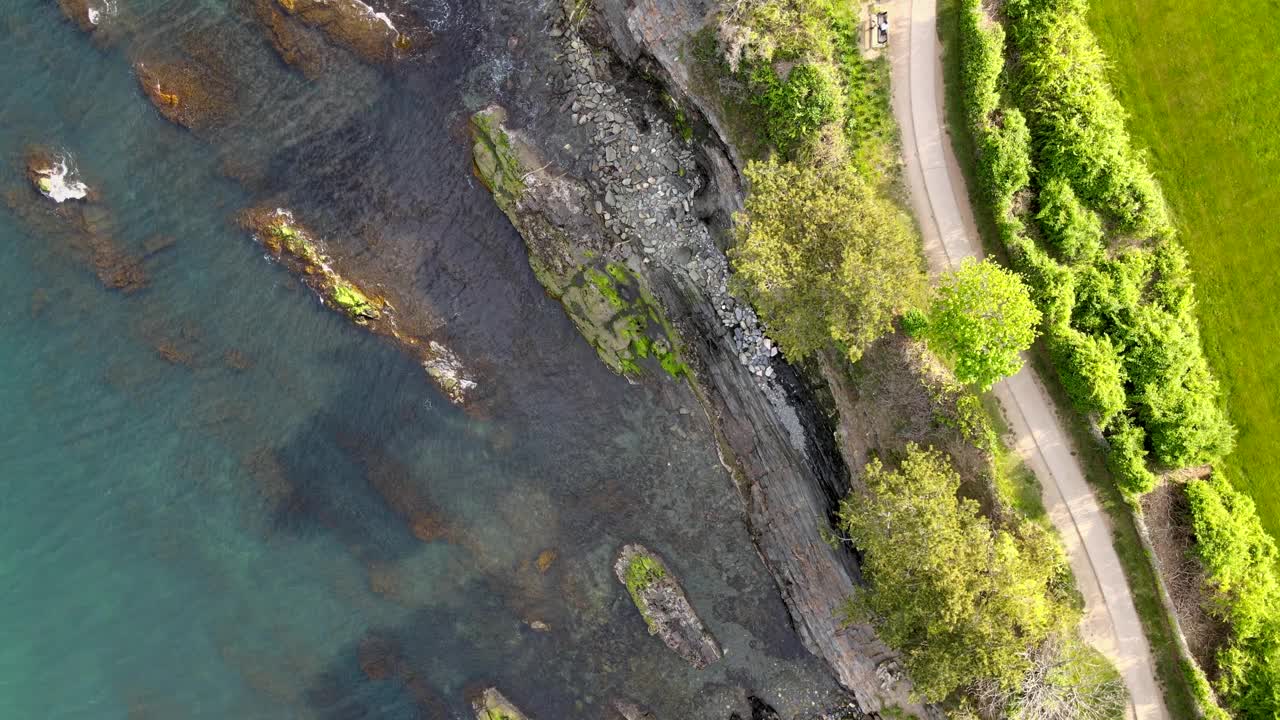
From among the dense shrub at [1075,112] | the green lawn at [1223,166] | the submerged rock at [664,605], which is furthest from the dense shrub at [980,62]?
the submerged rock at [664,605]

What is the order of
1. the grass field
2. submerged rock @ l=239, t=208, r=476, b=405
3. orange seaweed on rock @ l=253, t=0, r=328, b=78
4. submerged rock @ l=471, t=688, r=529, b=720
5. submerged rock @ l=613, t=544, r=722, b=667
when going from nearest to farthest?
the grass field, orange seaweed on rock @ l=253, t=0, r=328, b=78, submerged rock @ l=239, t=208, r=476, b=405, submerged rock @ l=613, t=544, r=722, b=667, submerged rock @ l=471, t=688, r=529, b=720

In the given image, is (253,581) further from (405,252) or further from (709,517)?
(709,517)

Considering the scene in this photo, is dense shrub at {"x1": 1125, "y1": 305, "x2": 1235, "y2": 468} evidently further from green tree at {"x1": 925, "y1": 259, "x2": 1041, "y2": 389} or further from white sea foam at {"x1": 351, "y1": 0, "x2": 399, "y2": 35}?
white sea foam at {"x1": 351, "y1": 0, "x2": 399, "y2": 35}

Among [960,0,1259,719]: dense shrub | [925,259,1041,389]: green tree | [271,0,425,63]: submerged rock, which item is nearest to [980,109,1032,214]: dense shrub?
[960,0,1259,719]: dense shrub

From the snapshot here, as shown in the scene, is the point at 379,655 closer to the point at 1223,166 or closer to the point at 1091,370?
the point at 1091,370

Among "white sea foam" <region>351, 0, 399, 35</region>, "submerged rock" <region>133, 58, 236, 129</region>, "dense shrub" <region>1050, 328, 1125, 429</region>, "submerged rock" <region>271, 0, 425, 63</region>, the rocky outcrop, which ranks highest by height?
"dense shrub" <region>1050, 328, 1125, 429</region>
